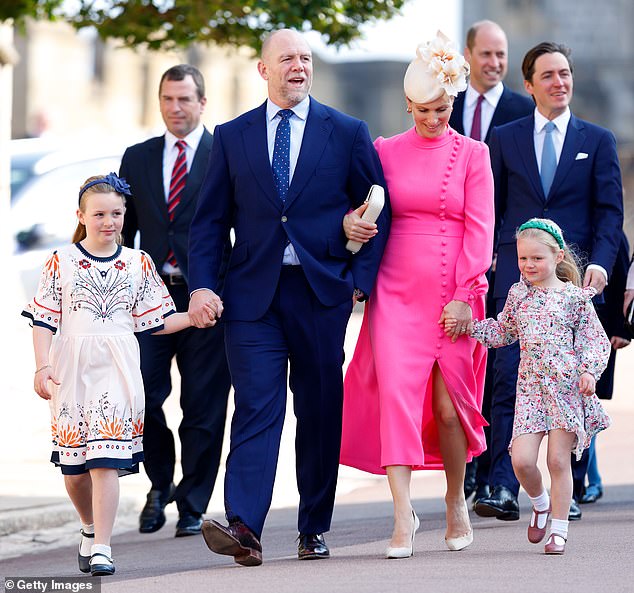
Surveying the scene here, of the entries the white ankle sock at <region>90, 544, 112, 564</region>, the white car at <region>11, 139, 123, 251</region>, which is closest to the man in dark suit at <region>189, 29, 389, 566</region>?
the white ankle sock at <region>90, 544, 112, 564</region>

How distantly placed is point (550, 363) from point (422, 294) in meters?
0.62

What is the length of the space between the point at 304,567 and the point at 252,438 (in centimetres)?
60

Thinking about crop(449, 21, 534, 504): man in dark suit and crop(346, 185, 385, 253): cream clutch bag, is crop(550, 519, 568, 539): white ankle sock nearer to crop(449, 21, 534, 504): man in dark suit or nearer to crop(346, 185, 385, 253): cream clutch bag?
crop(346, 185, 385, 253): cream clutch bag

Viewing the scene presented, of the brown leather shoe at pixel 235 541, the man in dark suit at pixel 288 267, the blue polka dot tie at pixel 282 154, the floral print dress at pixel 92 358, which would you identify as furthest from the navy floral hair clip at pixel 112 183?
the brown leather shoe at pixel 235 541

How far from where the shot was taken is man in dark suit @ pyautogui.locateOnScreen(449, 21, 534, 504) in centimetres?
977

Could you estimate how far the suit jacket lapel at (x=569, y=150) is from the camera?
8953 millimetres

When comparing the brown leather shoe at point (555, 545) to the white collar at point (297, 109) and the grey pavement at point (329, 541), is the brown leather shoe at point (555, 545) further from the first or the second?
the white collar at point (297, 109)

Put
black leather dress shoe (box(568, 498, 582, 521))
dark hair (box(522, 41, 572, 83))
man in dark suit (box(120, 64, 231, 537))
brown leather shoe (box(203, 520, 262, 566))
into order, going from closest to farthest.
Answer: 1. brown leather shoe (box(203, 520, 262, 566))
2. black leather dress shoe (box(568, 498, 582, 521))
3. dark hair (box(522, 41, 572, 83))
4. man in dark suit (box(120, 64, 231, 537))

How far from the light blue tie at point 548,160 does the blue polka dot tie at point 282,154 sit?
5.99 ft

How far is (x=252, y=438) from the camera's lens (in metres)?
7.45

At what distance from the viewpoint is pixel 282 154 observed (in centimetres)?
766

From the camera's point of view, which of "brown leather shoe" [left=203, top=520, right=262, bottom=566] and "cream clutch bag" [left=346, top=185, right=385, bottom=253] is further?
"cream clutch bag" [left=346, top=185, right=385, bottom=253]

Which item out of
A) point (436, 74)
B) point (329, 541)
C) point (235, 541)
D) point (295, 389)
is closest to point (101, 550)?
point (235, 541)

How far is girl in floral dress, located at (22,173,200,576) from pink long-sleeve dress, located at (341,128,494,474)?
0.89 metres
